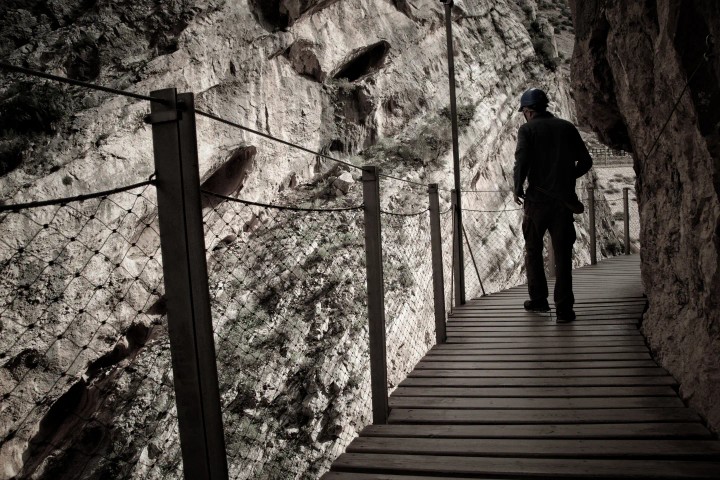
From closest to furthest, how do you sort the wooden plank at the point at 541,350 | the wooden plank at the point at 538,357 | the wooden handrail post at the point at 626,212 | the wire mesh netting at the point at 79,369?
the wooden plank at the point at 538,357
the wooden plank at the point at 541,350
the wire mesh netting at the point at 79,369
the wooden handrail post at the point at 626,212

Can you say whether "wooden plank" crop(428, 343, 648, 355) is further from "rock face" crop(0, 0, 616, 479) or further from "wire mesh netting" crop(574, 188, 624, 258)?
"wire mesh netting" crop(574, 188, 624, 258)

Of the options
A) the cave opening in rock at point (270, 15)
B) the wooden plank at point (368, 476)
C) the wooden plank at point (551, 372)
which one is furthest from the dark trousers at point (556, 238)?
the cave opening in rock at point (270, 15)

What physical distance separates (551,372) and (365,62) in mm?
13226

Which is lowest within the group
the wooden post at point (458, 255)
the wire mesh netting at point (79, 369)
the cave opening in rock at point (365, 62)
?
the wire mesh netting at point (79, 369)

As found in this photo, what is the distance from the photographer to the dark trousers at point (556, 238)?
15.9ft

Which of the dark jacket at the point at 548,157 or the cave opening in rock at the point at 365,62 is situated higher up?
the cave opening in rock at the point at 365,62

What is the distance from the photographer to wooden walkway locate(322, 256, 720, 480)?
250 cm

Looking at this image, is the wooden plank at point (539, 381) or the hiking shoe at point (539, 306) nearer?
the wooden plank at point (539, 381)

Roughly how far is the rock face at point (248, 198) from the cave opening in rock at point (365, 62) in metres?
0.06

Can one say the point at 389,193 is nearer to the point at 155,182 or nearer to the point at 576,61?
the point at 576,61

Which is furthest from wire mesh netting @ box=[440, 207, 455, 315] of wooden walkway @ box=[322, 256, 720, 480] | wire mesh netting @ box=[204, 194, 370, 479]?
wooden walkway @ box=[322, 256, 720, 480]

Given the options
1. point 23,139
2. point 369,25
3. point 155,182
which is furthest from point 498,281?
point 155,182

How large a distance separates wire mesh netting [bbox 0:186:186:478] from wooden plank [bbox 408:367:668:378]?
5.85m

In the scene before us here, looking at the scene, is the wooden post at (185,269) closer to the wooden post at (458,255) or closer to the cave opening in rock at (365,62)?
the wooden post at (458,255)
